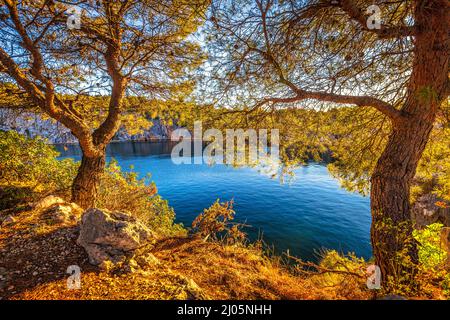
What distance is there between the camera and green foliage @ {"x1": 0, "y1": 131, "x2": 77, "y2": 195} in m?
4.60

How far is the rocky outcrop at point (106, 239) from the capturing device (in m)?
2.44

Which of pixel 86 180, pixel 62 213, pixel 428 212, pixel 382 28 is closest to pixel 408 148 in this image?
pixel 382 28

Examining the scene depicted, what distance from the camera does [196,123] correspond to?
3707mm

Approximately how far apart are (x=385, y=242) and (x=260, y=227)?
30.5 ft

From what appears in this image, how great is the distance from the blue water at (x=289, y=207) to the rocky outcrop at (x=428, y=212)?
8.36 ft

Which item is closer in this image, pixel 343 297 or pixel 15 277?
pixel 15 277

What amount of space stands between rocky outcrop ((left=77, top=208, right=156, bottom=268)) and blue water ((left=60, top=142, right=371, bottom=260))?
3.79 m

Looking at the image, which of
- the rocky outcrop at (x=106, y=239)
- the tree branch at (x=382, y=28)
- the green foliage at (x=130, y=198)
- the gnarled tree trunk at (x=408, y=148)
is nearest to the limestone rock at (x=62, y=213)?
the rocky outcrop at (x=106, y=239)

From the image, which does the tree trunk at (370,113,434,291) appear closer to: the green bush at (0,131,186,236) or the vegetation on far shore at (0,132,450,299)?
the vegetation on far shore at (0,132,450,299)

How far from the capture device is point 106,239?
253cm

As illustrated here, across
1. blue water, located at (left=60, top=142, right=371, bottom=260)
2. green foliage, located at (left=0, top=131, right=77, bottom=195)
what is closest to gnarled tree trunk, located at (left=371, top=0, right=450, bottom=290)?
blue water, located at (left=60, top=142, right=371, bottom=260)

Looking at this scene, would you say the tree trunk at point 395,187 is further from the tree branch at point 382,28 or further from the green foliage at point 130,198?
the green foliage at point 130,198
